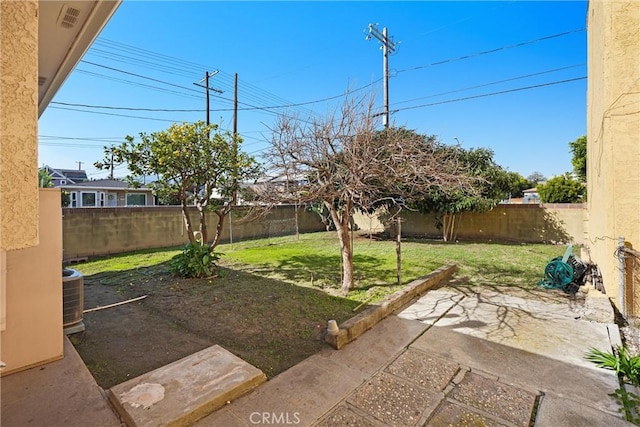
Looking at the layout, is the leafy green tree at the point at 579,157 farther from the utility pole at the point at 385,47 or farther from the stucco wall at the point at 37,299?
the stucco wall at the point at 37,299

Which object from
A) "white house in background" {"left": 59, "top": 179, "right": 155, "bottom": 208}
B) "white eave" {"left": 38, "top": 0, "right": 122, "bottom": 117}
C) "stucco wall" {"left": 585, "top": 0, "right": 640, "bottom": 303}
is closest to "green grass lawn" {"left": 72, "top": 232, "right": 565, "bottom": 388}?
"stucco wall" {"left": 585, "top": 0, "right": 640, "bottom": 303}

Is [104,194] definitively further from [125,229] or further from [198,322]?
[198,322]

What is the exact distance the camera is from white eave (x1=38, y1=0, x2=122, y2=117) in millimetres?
2607

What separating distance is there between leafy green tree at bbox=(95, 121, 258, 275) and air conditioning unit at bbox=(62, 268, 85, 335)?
8.61ft

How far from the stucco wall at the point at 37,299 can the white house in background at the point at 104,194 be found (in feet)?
55.6

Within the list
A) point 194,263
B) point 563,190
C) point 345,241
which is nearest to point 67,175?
point 194,263

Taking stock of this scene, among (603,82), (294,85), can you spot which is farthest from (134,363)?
(294,85)

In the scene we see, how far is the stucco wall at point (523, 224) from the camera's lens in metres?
10.4

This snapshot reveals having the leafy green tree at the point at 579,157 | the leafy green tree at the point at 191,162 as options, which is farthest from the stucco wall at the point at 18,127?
the leafy green tree at the point at 579,157

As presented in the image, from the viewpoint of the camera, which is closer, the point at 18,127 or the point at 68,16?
the point at 18,127

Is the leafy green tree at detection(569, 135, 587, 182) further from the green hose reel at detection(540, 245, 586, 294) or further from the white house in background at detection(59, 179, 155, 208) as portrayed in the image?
the white house in background at detection(59, 179, 155, 208)

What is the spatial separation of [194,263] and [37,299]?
10.9ft

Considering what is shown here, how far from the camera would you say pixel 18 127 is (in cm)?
121

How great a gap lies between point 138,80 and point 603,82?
15.4 metres
